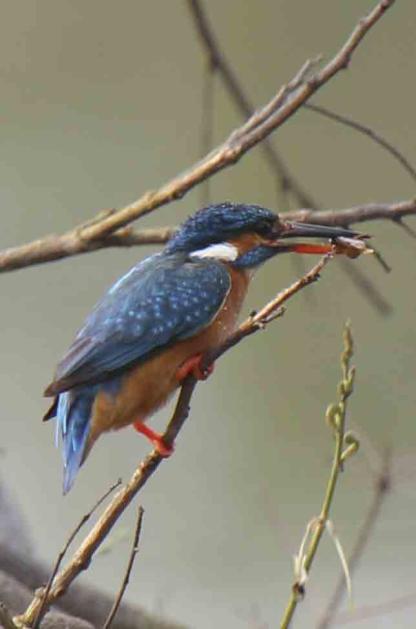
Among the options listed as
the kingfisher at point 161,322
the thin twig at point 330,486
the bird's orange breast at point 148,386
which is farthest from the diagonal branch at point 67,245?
the thin twig at point 330,486

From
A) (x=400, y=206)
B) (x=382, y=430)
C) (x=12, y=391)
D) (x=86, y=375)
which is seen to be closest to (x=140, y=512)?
(x=86, y=375)

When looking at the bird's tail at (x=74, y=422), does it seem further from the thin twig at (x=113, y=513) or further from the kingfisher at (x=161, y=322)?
the thin twig at (x=113, y=513)

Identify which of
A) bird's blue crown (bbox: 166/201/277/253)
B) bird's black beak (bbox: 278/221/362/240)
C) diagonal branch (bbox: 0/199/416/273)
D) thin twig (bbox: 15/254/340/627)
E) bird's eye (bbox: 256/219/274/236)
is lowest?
thin twig (bbox: 15/254/340/627)

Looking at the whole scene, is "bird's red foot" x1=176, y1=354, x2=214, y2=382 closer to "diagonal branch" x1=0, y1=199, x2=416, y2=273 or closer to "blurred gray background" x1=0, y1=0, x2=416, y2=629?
"diagonal branch" x1=0, y1=199, x2=416, y2=273

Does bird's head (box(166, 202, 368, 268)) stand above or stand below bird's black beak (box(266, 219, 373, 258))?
above

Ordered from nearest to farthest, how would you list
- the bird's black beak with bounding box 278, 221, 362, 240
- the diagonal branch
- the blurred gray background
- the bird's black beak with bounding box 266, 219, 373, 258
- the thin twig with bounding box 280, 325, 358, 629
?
the thin twig with bounding box 280, 325, 358, 629, the bird's black beak with bounding box 266, 219, 373, 258, the bird's black beak with bounding box 278, 221, 362, 240, the diagonal branch, the blurred gray background

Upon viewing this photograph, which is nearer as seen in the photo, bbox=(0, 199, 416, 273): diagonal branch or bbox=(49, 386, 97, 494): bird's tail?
bbox=(49, 386, 97, 494): bird's tail

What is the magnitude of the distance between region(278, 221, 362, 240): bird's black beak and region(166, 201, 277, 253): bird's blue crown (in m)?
0.02

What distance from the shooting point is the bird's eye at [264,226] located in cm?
165

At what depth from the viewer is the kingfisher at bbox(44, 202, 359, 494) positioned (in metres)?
1.48

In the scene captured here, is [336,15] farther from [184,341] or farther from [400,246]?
[184,341]

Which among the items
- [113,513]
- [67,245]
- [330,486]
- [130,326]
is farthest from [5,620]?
[67,245]

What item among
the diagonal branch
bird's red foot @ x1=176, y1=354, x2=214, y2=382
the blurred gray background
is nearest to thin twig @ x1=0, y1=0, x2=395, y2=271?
the diagonal branch

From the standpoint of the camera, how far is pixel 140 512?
108 centimetres
